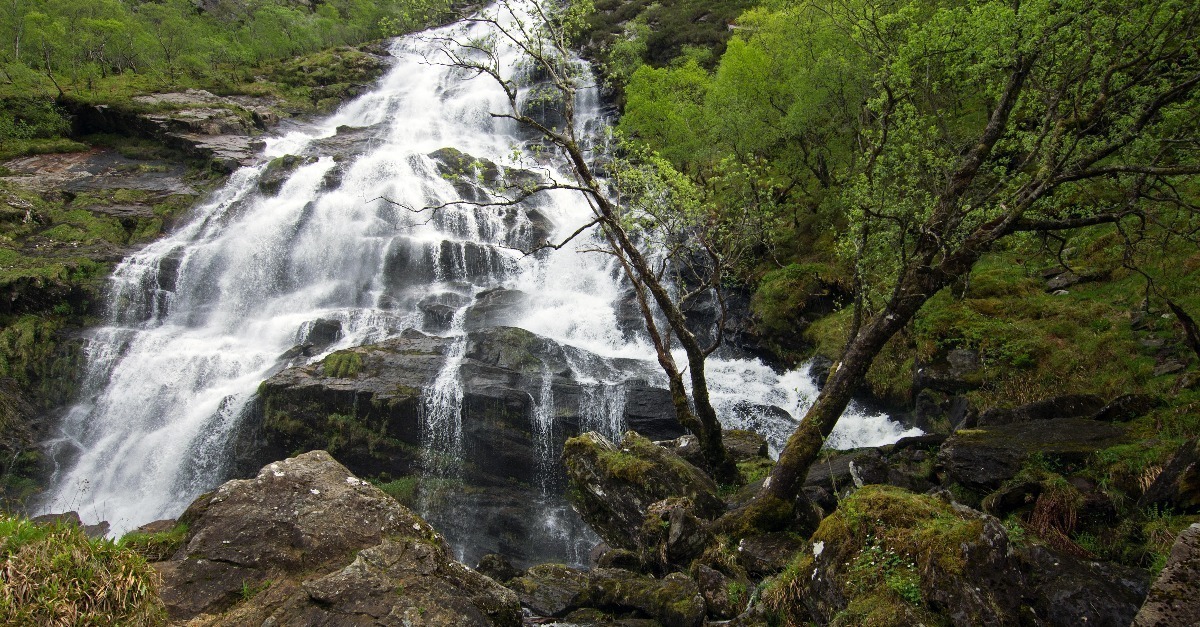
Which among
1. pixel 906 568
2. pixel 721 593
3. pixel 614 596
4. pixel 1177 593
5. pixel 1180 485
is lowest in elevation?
pixel 614 596

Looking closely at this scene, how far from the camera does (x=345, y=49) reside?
5503cm

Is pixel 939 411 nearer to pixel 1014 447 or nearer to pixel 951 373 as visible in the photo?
pixel 951 373

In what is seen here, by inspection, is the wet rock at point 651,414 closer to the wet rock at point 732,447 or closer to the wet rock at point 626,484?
the wet rock at point 732,447

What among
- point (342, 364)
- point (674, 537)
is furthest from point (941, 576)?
point (342, 364)

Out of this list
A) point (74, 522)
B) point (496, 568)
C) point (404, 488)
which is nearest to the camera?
point (74, 522)

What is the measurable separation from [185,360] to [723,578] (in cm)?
2179

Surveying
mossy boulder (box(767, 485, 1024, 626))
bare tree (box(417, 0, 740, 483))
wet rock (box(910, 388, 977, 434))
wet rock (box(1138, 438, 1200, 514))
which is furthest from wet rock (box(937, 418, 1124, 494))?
bare tree (box(417, 0, 740, 483))

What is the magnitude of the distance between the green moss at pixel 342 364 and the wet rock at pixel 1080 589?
17.8 meters

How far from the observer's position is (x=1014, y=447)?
7.93m

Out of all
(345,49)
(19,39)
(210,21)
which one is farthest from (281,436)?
(210,21)

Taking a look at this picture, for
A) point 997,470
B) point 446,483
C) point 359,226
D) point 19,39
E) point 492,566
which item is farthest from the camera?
point 19,39

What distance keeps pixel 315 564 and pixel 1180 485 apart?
864 centimetres

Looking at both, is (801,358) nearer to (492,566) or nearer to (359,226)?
(492,566)

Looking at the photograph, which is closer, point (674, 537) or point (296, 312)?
point (674, 537)
